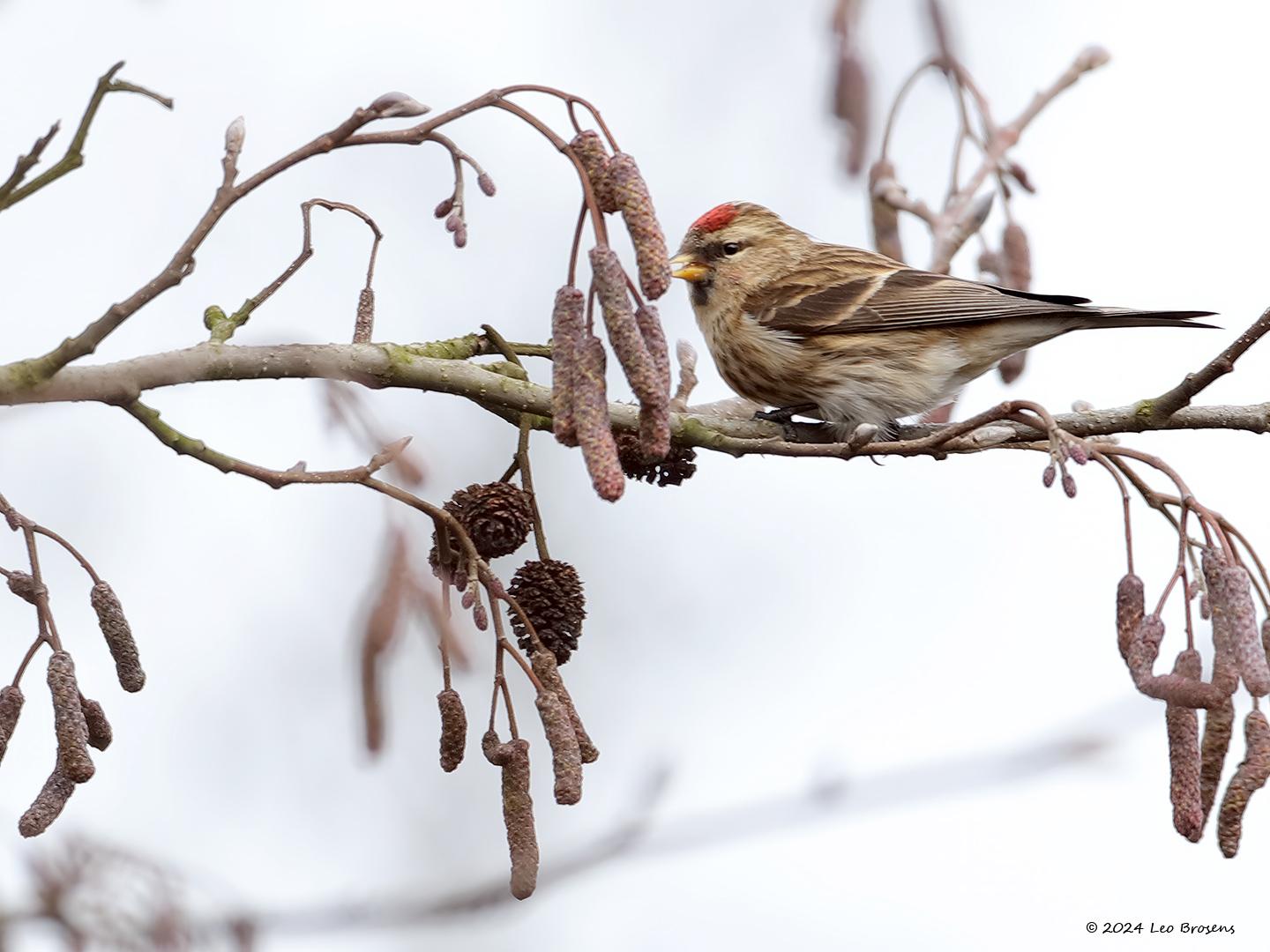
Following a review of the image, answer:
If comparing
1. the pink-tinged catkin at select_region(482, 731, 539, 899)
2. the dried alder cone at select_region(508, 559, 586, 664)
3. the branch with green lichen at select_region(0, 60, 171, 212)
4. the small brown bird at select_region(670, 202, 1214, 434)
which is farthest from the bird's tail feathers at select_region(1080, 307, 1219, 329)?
the branch with green lichen at select_region(0, 60, 171, 212)

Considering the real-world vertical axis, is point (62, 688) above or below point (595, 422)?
below

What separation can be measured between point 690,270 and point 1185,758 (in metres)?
3.25

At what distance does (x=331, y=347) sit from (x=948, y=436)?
1105mm

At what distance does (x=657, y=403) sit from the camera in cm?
221

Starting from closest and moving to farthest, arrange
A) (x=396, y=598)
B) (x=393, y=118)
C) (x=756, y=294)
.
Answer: (x=396, y=598)
(x=393, y=118)
(x=756, y=294)

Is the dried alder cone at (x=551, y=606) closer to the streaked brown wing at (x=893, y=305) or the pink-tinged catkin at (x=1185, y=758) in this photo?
the pink-tinged catkin at (x=1185, y=758)

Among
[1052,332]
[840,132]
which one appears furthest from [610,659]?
[840,132]

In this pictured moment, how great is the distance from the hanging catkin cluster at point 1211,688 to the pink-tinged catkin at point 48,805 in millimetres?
1579

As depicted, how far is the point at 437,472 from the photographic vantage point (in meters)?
2.73

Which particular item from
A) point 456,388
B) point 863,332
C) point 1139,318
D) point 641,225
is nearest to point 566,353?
point 641,225

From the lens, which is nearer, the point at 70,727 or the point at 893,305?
the point at 70,727

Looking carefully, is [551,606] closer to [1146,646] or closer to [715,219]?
[1146,646]

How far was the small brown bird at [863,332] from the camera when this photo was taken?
188 inches

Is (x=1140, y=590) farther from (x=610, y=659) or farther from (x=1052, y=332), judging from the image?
(x=610, y=659)
